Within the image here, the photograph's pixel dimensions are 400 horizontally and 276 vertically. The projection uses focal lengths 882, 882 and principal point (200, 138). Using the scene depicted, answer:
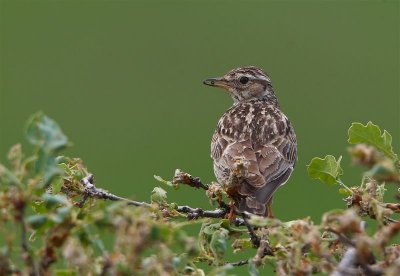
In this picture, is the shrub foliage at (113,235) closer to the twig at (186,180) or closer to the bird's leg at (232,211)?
the bird's leg at (232,211)

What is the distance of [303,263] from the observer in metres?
2.41

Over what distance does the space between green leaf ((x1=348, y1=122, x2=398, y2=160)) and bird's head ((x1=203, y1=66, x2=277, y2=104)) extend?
5160 millimetres

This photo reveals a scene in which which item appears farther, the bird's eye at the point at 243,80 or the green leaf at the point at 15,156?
the bird's eye at the point at 243,80

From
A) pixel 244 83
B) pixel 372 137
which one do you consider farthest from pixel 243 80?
pixel 372 137

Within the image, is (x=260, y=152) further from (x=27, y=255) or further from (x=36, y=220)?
(x=27, y=255)

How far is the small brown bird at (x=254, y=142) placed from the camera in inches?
216

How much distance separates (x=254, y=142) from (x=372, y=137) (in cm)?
303

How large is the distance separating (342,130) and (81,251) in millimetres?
13287

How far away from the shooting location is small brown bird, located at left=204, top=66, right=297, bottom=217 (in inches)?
216

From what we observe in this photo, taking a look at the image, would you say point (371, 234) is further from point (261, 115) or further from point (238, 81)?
point (238, 81)

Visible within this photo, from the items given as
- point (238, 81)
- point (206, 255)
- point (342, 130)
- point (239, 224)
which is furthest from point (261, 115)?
point (342, 130)

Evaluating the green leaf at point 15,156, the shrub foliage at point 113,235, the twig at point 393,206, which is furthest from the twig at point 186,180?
the green leaf at point 15,156

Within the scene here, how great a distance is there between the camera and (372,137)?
141 inches

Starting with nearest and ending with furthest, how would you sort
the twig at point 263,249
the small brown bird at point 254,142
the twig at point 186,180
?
the twig at point 263,249, the twig at point 186,180, the small brown bird at point 254,142
